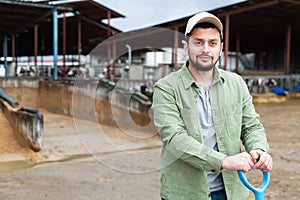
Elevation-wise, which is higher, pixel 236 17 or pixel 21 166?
pixel 236 17

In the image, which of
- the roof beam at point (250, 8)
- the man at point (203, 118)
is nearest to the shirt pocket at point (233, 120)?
the man at point (203, 118)

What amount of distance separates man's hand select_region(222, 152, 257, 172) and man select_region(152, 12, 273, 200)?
0.07 meters

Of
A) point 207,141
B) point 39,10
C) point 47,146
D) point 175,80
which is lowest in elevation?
point 47,146

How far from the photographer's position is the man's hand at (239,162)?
1.38m

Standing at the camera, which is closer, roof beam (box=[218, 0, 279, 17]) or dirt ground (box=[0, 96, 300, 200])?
dirt ground (box=[0, 96, 300, 200])

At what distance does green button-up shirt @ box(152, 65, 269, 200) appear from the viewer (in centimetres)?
148

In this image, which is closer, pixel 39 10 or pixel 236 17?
pixel 39 10

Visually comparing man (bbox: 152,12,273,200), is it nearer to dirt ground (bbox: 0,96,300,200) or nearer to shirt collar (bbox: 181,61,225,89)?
shirt collar (bbox: 181,61,225,89)

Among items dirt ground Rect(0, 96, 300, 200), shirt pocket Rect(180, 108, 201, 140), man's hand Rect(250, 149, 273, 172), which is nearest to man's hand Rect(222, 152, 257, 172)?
man's hand Rect(250, 149, 273, 172)

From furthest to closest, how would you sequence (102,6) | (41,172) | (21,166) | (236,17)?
(236,17) → (102,6) → (21,166) → (41,172)

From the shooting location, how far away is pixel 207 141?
156cm

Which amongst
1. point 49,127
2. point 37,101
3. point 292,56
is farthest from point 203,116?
point 292,56

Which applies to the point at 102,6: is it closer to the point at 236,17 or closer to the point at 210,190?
the point at 236,17

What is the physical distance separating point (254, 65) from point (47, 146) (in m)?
25.1
